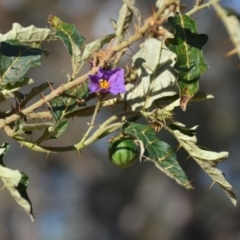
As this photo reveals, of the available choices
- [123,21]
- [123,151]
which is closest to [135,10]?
[123,21]

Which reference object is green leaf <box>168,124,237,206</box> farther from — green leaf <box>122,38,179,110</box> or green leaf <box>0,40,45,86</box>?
green leaf <box>0,40,45,86</box>

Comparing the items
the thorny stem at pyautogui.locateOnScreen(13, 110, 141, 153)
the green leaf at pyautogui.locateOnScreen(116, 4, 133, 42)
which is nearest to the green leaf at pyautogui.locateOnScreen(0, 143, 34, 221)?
the thorny stem at pyautogui.locateOnScreen(13, 110, 141, 153)

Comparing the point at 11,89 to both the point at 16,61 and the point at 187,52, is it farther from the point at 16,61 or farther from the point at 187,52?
the point at 187,52

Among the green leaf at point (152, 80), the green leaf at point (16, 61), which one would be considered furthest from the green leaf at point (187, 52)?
the green leaf at point (16, 61)

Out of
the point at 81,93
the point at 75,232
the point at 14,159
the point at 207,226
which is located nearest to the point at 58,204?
the point at 75,232

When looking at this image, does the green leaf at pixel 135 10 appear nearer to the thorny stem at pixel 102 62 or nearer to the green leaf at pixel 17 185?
the thorny stem at pixel 102 62
